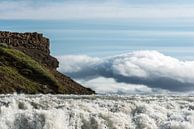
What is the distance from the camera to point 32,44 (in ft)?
475

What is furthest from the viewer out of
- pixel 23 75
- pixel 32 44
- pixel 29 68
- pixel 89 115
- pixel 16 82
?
pixel 32 44

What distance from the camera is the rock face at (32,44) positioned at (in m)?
142

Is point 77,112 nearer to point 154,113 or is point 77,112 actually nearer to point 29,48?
point 154,113

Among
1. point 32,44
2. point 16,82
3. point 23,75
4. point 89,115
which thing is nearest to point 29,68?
point 23,75

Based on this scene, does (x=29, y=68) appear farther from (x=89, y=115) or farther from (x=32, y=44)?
(x=89, y=115)

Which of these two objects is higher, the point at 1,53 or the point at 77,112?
the point at 1,53

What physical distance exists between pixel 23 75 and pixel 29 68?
3714mm

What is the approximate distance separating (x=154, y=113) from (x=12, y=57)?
76712 millimetres

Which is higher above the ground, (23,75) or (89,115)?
(23,75)

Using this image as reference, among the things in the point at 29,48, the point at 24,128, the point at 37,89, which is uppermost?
the point at 29,48

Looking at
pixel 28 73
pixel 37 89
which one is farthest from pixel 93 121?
pixel 28 73

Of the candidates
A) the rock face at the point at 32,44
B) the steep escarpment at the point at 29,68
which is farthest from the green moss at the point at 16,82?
the rock face at the point at 32,44

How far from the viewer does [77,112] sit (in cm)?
4703

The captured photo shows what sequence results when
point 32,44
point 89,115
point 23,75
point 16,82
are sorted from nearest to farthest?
point 89,115
point 16,82
point 23,75
point 32,44
